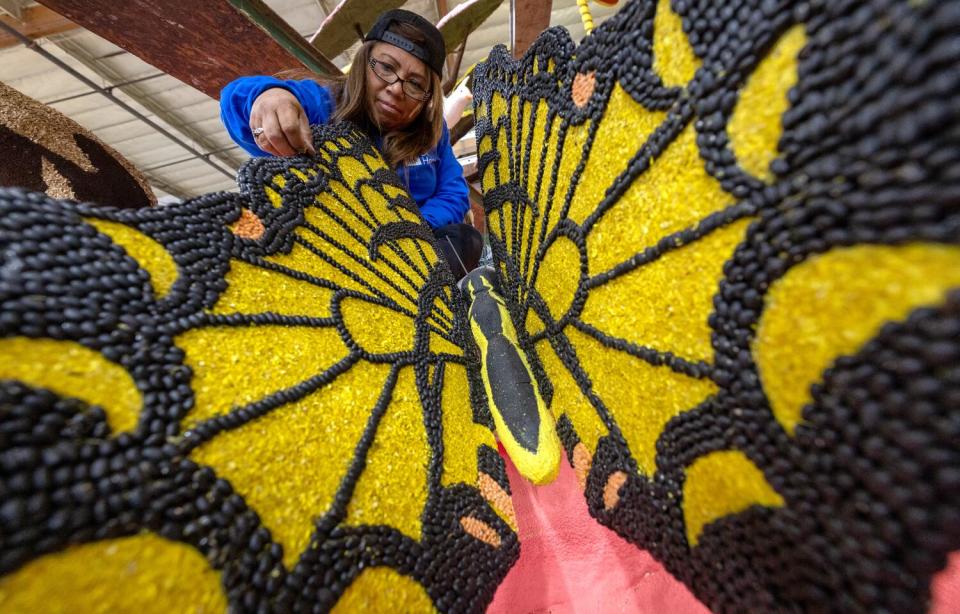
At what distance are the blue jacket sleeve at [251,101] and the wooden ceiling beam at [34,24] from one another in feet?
6.51

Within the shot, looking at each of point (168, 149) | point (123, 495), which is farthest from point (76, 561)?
point (168, 149)

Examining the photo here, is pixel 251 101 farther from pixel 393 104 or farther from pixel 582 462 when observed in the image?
pixel 582 462

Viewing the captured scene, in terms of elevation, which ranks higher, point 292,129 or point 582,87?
point 292,129

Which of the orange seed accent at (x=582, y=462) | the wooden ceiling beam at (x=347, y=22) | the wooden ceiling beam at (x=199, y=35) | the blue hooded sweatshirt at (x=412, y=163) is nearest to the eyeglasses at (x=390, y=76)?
the blue hooded sweatshirt at (x=412, y=163)

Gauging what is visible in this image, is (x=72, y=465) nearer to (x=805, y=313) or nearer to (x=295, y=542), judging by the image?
(x=295, y=542)

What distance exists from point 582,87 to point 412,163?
0.56 metres

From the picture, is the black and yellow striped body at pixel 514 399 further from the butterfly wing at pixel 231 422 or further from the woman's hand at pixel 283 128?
the woman's hand at pixel 283 128

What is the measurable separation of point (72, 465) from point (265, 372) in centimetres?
12

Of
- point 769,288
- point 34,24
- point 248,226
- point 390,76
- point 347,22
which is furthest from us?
point 34,24

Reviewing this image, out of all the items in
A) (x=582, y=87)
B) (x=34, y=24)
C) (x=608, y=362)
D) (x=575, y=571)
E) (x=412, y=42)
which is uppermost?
(x=34, y=24)

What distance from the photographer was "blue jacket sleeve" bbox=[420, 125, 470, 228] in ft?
3.15

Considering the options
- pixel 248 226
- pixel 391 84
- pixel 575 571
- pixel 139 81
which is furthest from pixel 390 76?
pixel 139 81

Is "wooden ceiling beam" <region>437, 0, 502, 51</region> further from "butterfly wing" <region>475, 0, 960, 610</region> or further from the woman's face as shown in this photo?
"butterfly wing" <region>475, 0, 960, 610</region>

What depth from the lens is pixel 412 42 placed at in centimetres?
80
